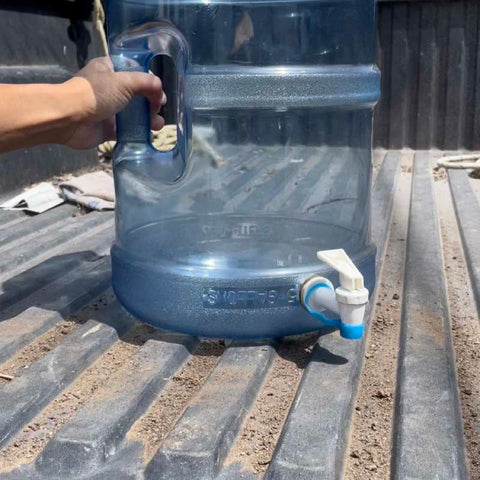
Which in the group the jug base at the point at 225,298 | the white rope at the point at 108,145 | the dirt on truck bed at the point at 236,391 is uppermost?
the white rope at the point at 108,145

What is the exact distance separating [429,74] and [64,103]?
3.35 metres

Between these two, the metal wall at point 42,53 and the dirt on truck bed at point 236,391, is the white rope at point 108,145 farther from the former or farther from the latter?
the dirt on truck bed at point 236,391

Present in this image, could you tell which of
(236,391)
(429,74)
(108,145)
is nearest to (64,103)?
(236,391)

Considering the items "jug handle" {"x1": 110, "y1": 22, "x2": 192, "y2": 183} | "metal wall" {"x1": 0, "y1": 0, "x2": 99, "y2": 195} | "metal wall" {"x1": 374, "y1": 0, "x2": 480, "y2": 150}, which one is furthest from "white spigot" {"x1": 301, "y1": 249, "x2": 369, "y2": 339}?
"metal wall" {"x1": 374, "y1": 0, "x2": 480, "y2": 150}

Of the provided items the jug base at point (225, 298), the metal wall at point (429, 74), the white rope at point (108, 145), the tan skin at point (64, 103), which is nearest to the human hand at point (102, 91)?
the tan skin at point (64, 103)

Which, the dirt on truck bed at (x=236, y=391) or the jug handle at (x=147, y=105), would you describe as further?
the jug handle at (x=147, y=105)

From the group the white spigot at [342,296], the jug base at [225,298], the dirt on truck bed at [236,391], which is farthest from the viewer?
the jug base at [225,298]

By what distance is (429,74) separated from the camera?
4211 mm

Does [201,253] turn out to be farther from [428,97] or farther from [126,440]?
[428,97]

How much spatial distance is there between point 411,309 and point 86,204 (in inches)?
52.4

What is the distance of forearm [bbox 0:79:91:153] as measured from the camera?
118 cm

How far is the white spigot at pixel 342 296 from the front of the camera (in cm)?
114

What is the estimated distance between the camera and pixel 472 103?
4.18 metres

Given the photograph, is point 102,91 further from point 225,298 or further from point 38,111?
point 225,298
